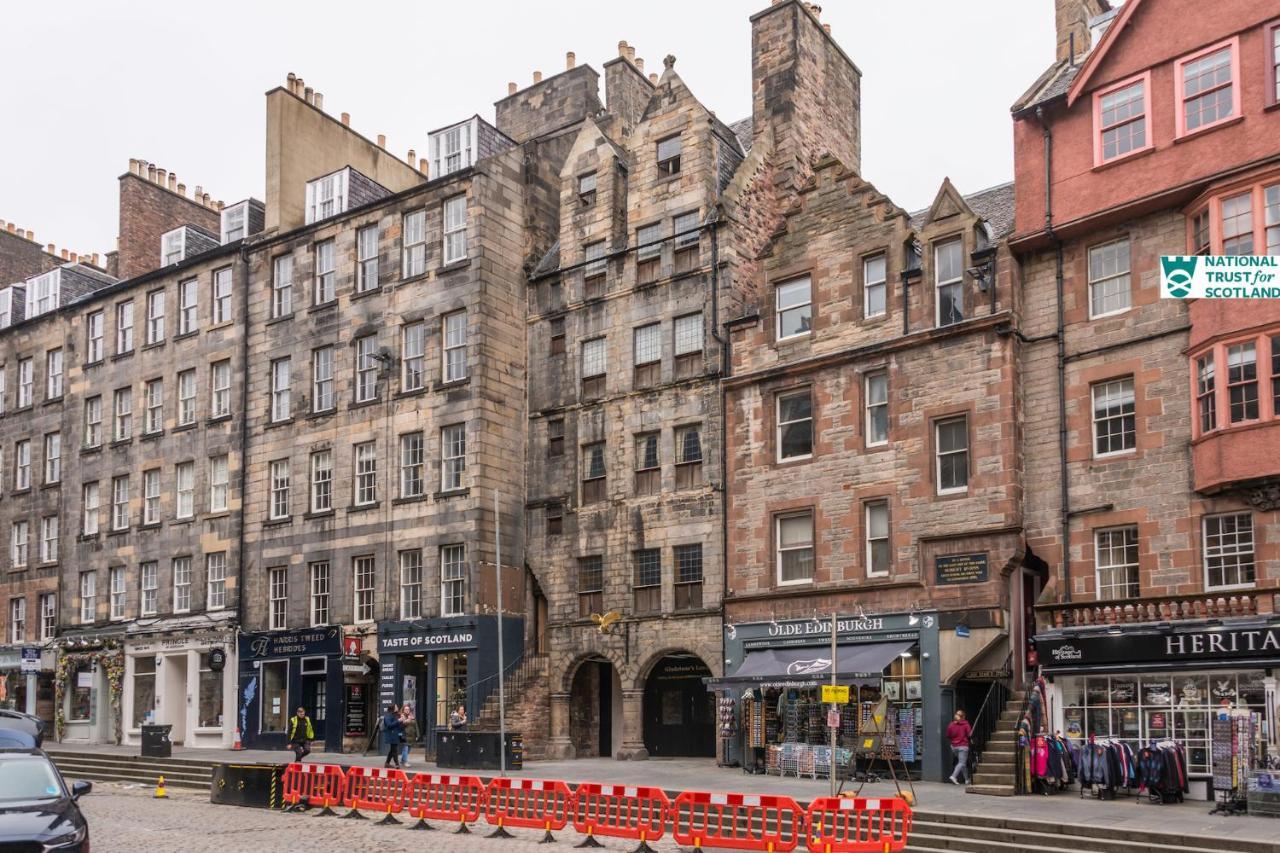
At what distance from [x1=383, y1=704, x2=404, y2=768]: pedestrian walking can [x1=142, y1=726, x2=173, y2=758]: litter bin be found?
6977mm

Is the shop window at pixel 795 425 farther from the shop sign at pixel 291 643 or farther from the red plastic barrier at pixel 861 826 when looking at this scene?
the shop sign at pixel 291 643

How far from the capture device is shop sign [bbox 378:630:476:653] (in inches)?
1452

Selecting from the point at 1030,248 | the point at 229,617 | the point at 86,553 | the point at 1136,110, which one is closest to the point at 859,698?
the point at 1030,248

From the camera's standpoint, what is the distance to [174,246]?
→ 1917 inches

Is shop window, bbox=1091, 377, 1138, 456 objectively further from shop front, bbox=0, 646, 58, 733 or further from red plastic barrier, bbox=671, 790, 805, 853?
shop front, bbox=0, 646, 58, 733

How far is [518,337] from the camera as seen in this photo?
128 ft

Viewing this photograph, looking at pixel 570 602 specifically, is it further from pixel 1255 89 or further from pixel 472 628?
pixel 1255 89

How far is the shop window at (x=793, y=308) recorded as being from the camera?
108ft

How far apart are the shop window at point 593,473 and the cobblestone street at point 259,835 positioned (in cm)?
1237

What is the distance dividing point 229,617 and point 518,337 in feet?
41.6

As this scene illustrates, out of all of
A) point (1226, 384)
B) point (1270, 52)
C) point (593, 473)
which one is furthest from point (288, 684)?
point (1270, 52)

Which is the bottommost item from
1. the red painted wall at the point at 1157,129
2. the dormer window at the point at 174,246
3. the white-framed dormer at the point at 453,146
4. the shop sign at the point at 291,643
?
the shop sign at the point at 291,643

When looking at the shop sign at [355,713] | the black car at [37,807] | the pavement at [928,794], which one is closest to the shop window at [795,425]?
the pavement at [928,794]

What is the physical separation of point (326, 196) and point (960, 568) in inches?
938
